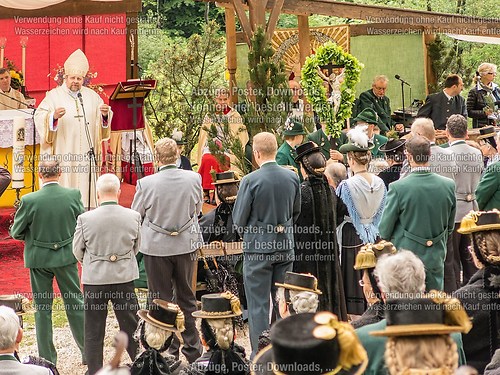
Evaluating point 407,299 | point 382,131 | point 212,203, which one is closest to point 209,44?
point 382,131

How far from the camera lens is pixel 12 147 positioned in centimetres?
1440

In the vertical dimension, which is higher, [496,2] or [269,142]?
[496,2]

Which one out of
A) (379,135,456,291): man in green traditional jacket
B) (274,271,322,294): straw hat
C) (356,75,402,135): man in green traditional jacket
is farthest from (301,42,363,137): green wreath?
(274,271,322,294): straw hat

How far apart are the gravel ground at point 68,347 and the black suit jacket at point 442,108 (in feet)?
22.6

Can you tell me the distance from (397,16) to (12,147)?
292 inches

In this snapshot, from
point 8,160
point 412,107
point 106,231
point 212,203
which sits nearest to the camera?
point 106,231

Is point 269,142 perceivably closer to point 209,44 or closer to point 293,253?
point 293,253

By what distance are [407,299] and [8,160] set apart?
438 inches

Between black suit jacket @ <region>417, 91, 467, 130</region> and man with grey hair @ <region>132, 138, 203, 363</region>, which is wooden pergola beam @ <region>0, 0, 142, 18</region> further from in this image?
man with grey hair @ <region>132, 138, 203, 363</region>

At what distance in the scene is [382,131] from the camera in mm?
15859

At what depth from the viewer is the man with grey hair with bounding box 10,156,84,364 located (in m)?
8.74

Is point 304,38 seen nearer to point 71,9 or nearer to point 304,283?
point 71,9

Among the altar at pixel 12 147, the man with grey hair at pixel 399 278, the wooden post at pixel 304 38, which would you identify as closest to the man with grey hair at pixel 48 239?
the man with grey hair at pixel 399 278

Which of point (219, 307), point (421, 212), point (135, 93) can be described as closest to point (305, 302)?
point (219, 307)
